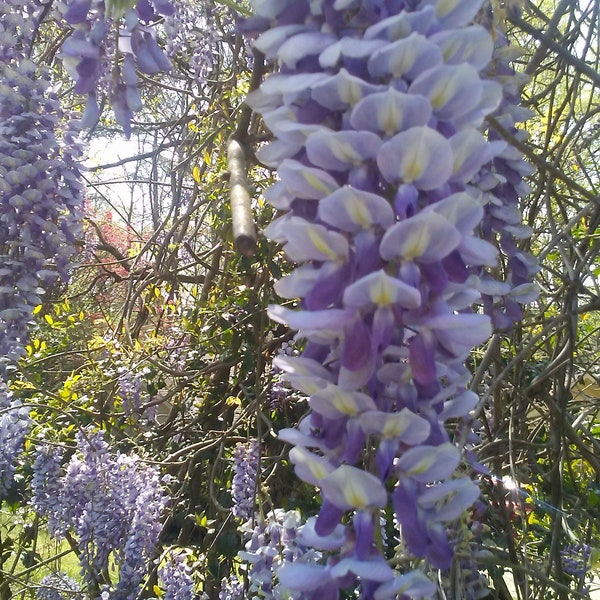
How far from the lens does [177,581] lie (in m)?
1.64

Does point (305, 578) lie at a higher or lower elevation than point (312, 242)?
lower

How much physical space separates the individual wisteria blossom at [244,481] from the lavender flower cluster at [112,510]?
0.21 metres

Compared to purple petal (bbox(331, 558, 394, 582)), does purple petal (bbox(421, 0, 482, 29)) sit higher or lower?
higher

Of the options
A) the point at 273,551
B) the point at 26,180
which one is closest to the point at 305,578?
the point at 273,551

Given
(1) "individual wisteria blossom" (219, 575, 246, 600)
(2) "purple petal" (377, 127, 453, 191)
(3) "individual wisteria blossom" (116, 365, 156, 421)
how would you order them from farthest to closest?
(3) "individual wisteria blossom" (116, 365, 156, 421) → (1) "individual wisteria blossom" (219, 575, 246, 600) → (2) "purple petal" (377, 127, 453, 191)

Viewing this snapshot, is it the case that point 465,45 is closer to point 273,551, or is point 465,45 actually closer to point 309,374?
point 309,374

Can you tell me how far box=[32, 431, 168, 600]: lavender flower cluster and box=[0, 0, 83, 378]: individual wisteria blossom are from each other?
13.4 inches

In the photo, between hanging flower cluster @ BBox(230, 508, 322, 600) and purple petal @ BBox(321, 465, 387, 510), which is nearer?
purple petal @ BBox(321, 465, 387, 510)

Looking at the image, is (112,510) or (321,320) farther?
(112,510)

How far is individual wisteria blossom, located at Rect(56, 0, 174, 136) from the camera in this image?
799 mm

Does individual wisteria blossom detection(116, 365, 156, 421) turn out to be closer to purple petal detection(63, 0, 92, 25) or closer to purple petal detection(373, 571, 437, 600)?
purple petal detection(63, 0, 92, 25)

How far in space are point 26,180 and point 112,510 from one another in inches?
34.4

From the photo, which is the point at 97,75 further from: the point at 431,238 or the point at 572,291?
the point at 572,291

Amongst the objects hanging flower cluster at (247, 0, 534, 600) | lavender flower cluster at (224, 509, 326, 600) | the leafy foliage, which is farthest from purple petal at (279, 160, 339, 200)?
lavender flower cluster at (224, 509, 326, 600)
